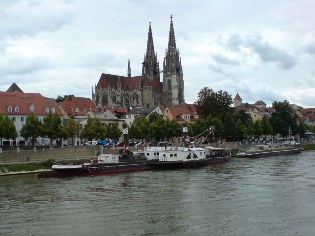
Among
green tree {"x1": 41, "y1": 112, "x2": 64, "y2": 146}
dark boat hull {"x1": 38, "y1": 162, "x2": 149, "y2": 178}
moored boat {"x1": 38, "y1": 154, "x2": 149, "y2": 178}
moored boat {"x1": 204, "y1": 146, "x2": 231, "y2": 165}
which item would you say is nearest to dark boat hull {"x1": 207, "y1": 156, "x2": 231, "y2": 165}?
moored boat {"x1": 204, "y1": 146, "x2": 231, "y2": 165}

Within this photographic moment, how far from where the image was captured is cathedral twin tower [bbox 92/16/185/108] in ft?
558

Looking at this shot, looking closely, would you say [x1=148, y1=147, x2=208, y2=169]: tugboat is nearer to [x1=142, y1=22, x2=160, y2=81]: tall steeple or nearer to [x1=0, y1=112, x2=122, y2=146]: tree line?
[x1=0, y1=112, x2=122, y2=146]: tree line

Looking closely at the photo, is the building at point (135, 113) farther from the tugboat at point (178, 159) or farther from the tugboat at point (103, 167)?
the tugboat at point (103, 167)

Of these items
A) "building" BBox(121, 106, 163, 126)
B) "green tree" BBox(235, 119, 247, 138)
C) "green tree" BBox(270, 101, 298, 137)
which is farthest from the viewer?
"green tree" BBox(270, 101, 298, 137)

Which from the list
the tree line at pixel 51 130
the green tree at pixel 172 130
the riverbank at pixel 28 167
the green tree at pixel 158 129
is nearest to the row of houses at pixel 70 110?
the tree line at pixel 51 130

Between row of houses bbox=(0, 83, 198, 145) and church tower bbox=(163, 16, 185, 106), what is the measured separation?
36.6m

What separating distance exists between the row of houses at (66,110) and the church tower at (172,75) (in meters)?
36.6

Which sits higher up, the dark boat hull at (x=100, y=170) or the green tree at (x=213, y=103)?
the green tree at (x=213, y=103)

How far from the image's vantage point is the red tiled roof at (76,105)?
117062mm

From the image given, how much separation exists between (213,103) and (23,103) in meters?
48.9

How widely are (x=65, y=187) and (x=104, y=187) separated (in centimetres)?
336

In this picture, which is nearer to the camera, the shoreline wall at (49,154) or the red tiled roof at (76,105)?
the shoreline wall at (49,154)

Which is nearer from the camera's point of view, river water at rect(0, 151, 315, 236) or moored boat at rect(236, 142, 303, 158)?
river water at rect(0, 151, 315, 236)

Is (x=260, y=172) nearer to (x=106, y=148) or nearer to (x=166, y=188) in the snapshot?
(x=166, y=188)
